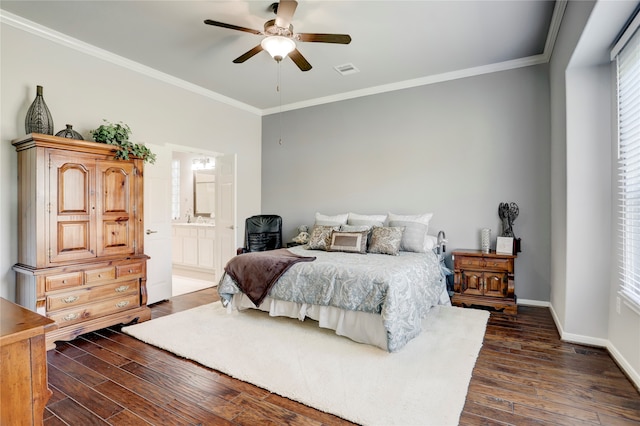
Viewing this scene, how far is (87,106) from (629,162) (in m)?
5.16

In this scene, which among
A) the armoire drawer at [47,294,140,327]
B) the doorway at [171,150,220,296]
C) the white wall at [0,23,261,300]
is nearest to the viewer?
the armoire drawer at [47,294,140,327]

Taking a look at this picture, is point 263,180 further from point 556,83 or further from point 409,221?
point 556,83

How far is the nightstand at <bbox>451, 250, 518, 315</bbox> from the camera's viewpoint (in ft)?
12.8

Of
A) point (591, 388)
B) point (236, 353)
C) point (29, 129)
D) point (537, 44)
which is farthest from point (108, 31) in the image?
point (591, 388)

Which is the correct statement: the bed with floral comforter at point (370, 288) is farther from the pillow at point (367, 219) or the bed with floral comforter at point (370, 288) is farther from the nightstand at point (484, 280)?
the pillow at point (367, 219)

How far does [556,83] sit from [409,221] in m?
2.15

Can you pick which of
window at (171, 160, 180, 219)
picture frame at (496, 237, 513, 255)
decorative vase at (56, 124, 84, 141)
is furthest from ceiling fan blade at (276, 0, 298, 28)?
window at (171, 160, 180, 219)

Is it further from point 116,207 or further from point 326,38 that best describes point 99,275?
point 326,38

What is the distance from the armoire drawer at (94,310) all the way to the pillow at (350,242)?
2311mm


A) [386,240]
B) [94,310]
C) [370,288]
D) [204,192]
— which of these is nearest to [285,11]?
[370,288]

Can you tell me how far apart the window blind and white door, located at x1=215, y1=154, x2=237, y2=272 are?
4.79m

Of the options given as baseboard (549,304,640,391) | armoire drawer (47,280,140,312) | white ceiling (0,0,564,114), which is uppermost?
white ceiling (0,0,564,114)

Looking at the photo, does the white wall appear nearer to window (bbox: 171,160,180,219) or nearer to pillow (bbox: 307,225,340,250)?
pillow (bbox: 307,225,340,250)

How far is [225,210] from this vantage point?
5.71 metres
